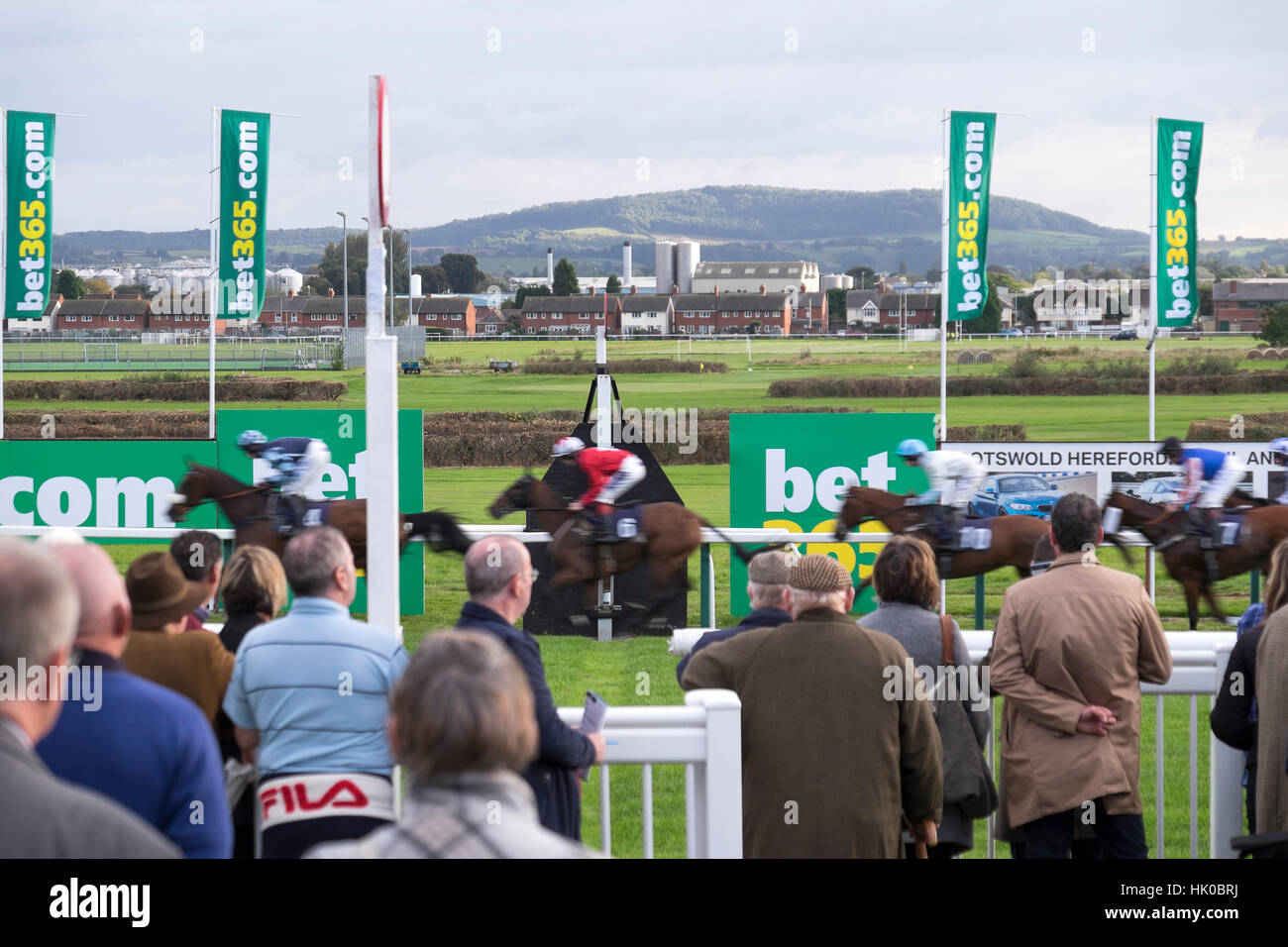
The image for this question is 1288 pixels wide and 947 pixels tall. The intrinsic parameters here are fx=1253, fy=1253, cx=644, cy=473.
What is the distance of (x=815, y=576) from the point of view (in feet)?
8.87

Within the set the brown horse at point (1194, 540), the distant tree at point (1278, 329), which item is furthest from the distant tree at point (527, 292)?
the brown horse at point (1194, 540)

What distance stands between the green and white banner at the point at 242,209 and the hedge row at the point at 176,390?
56.9 feet

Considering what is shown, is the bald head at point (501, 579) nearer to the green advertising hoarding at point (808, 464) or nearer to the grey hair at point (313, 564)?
the grey hair at point (313, 564)

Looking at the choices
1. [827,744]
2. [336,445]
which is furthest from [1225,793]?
[336,445]

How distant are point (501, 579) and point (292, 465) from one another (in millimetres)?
5136

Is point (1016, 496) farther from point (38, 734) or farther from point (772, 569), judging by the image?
point (38, 734)

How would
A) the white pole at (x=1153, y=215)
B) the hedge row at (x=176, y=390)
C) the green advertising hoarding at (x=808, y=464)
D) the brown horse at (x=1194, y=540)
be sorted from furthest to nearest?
the hedge row at (x=176, y=390) < the white pole at (x=1153, y=215) < the green advertising hoarding at (x=808, y=464) < the brown horse at (x=1194, y=540)

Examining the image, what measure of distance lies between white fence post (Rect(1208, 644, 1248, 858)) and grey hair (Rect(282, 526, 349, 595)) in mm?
2199

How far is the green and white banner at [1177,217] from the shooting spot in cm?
1130

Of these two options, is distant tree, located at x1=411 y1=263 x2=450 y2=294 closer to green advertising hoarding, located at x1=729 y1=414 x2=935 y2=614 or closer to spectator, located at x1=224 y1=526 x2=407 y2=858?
green advertising hoarding, located at x1=729 y1=414 x2=935 y2=614
